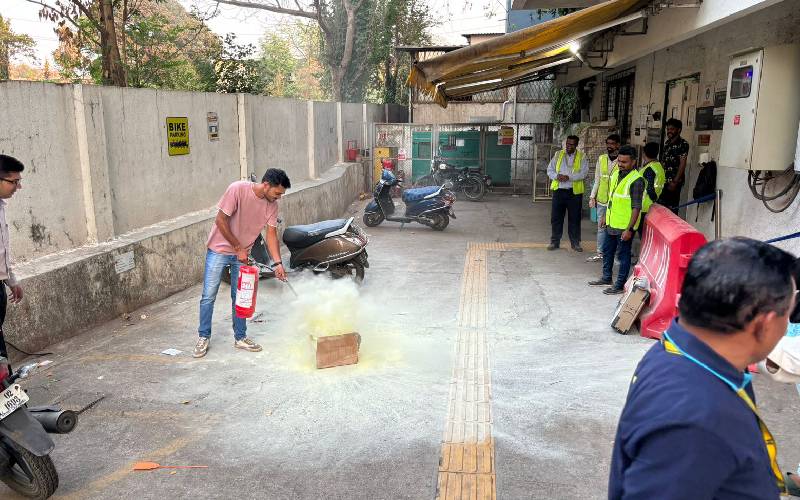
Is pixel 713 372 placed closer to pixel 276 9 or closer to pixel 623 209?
pixel 623 209

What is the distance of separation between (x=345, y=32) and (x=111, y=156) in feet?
64.5

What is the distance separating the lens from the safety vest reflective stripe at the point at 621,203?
22.9 feet

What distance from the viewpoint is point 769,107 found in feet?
18.5

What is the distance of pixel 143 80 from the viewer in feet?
49.1

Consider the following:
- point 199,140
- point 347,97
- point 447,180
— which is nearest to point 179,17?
point 347,97

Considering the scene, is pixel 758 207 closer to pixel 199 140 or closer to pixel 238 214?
pixel 238 214

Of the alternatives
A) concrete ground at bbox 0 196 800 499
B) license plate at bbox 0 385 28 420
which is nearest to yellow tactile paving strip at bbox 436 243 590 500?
concrete ground at bbox 0 196 800 499

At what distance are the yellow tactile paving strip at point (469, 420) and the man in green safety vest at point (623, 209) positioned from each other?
1804 mm

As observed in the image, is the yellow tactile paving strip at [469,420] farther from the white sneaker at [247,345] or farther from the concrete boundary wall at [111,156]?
the concrete boundary wall at [111,156]

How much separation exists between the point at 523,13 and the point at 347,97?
8.02 m

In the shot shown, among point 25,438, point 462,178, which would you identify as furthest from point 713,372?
point 462,178

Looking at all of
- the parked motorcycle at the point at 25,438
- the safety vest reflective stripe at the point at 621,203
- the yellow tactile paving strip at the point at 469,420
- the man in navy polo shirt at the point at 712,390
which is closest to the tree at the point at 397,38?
the safety vest reflective stripe at the point at 621,203

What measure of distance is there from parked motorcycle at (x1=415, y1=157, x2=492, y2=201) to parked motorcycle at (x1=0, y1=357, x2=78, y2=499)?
13719mm

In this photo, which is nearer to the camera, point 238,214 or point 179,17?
point 238,214
